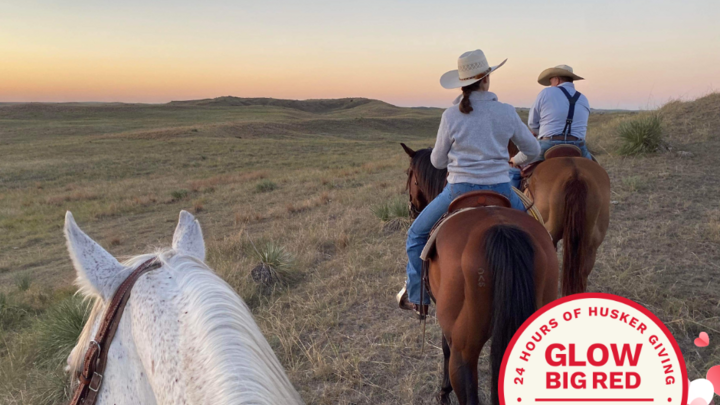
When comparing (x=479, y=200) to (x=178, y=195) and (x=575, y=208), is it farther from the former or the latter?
(x=178, y=195)

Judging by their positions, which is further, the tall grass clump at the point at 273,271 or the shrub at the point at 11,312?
the tall grass clump at the point at 273,271

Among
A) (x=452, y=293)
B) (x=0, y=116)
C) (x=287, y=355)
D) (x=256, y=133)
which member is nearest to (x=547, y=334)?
(x=452, y=293)

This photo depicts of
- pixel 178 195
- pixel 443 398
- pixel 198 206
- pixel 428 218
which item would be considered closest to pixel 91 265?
pixel 428 218

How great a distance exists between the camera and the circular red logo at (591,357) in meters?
1.36

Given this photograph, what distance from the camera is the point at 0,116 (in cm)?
5338

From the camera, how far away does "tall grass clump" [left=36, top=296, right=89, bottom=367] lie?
4421mm

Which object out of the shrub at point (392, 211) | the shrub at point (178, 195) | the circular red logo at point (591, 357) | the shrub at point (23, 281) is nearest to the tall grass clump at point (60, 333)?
the shrub at point (23, 281)

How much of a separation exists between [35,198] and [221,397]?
16987 millimetres

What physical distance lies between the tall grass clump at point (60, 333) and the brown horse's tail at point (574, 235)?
16.6ft

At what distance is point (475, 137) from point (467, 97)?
29 centimetres

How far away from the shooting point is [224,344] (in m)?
1.10

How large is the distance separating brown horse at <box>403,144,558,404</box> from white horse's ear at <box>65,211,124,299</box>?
1.67m

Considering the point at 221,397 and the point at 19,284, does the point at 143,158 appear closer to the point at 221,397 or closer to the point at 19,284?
the point at 19,284

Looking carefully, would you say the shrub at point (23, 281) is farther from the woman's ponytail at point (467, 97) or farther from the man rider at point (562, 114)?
the man rider at point (562, 114)
